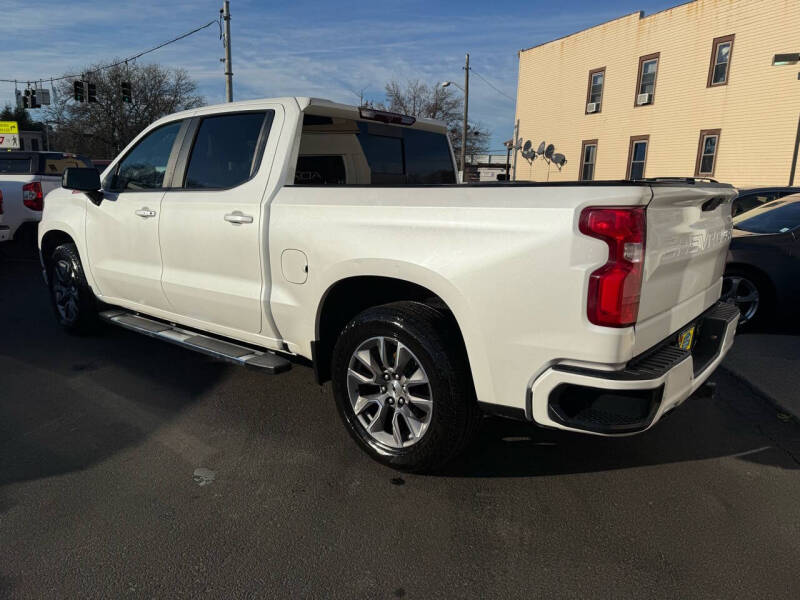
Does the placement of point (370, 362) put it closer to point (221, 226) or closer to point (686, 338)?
point (221, 226)

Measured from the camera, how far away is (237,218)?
3543mm

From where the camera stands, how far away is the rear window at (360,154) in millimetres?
4219

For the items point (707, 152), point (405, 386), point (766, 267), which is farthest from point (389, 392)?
point (707, 152)

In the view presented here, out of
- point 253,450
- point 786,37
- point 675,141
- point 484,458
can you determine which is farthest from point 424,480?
point 675,141

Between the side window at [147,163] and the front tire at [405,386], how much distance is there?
2.20 m

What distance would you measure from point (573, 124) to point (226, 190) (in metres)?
22.7

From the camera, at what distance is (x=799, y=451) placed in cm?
343

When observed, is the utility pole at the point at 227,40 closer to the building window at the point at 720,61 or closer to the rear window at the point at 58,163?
the rear window at the point at 58,163

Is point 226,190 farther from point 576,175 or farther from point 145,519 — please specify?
point 576,175

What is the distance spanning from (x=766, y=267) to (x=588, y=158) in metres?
18.9

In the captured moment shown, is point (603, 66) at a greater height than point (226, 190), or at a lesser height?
greater

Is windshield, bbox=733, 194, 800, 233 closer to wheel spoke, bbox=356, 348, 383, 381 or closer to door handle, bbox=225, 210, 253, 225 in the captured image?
wheel spoke, bbox=356, 348, 383, 381

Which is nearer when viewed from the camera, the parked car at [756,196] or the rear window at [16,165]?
the parked car at [756,196]

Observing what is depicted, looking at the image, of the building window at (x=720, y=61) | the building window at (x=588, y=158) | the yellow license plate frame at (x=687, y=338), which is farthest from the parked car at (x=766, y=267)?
the building window at (x=588, y=158)
